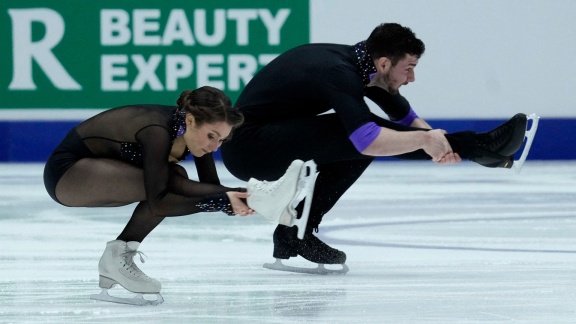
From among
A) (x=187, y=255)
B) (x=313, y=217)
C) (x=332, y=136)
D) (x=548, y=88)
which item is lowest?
(x=548, y=88)

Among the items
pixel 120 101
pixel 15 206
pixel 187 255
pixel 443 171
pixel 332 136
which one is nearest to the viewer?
pixel 332 136

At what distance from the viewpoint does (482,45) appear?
848 cm

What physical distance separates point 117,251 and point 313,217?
0.77 metres

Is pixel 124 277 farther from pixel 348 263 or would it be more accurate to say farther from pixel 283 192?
pixel 348 263

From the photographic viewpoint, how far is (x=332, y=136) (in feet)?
10.6

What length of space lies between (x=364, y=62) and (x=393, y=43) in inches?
4.2

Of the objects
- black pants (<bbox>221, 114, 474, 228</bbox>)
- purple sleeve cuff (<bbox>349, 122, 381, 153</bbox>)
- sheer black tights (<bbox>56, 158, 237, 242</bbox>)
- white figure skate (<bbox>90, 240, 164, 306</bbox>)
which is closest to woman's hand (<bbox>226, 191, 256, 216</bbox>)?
sheer black tights (<bbox>56, 158, 237, 242</bbox>)

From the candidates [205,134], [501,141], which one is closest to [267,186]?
[205,134]

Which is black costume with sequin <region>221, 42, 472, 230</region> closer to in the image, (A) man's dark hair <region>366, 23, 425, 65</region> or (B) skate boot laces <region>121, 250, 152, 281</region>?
(A) man's dark hair <region>366, 23, 425, 65</region>

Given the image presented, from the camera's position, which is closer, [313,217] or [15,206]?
[313,217]

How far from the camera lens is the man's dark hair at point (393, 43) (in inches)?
124

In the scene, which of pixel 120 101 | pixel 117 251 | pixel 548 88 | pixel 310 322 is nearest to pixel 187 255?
pixel 117 251

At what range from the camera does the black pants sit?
3.25 metres

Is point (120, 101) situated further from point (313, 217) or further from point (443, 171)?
point (313, 217)
